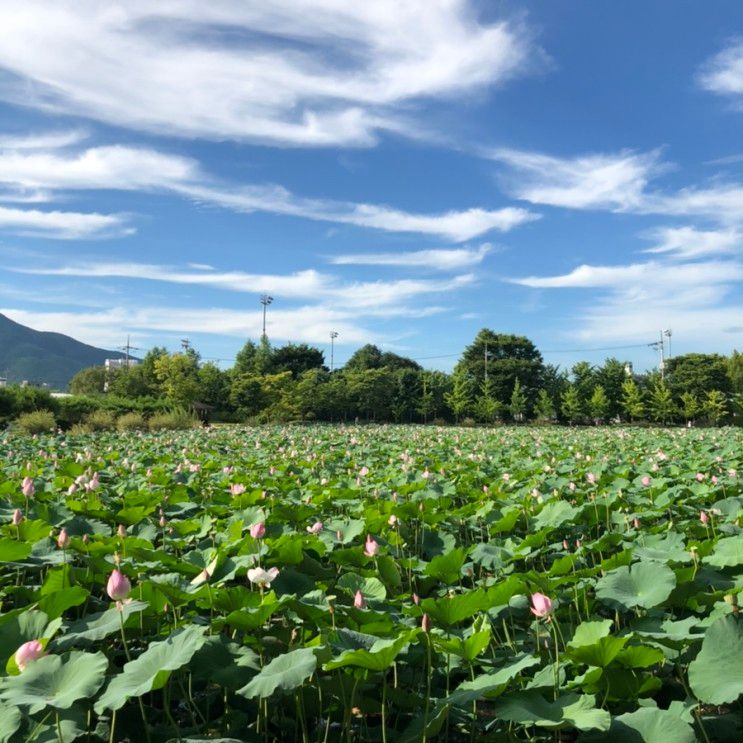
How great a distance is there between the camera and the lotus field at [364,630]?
65.0 inches

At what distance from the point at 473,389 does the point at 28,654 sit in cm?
5434

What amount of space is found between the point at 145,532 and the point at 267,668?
235 centimetres

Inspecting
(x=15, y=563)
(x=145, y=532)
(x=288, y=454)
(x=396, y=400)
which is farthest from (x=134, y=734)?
(x=396, y=400)

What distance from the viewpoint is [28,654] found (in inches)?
64.4

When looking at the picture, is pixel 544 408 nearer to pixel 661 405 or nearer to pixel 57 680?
pixel 661 405

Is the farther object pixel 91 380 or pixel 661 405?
pixel 91 380

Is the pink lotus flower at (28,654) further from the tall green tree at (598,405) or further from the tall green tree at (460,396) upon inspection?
the tall green tree at (598,405)

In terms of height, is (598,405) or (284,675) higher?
(598,405)

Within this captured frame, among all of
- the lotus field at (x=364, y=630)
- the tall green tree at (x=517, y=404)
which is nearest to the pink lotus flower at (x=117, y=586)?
the lotus field at (x=364, y=630)

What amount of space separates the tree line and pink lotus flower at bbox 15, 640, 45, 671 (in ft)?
128

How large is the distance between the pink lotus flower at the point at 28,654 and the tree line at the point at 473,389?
39.0 m

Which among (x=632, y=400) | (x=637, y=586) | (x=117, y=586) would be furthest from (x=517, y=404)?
(x=117, y=586)

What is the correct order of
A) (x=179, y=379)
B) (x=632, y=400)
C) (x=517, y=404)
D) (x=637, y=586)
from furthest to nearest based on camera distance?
1. (x=517, y=404)
2. (x=632, y=400)
3. (x=179, y=379)
4. (x=637, y=586)

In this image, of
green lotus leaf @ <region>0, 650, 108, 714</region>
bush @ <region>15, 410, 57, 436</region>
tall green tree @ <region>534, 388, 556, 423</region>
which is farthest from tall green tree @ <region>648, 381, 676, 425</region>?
green lotus leaf @ <region>0, 650, 108, 714</region>
